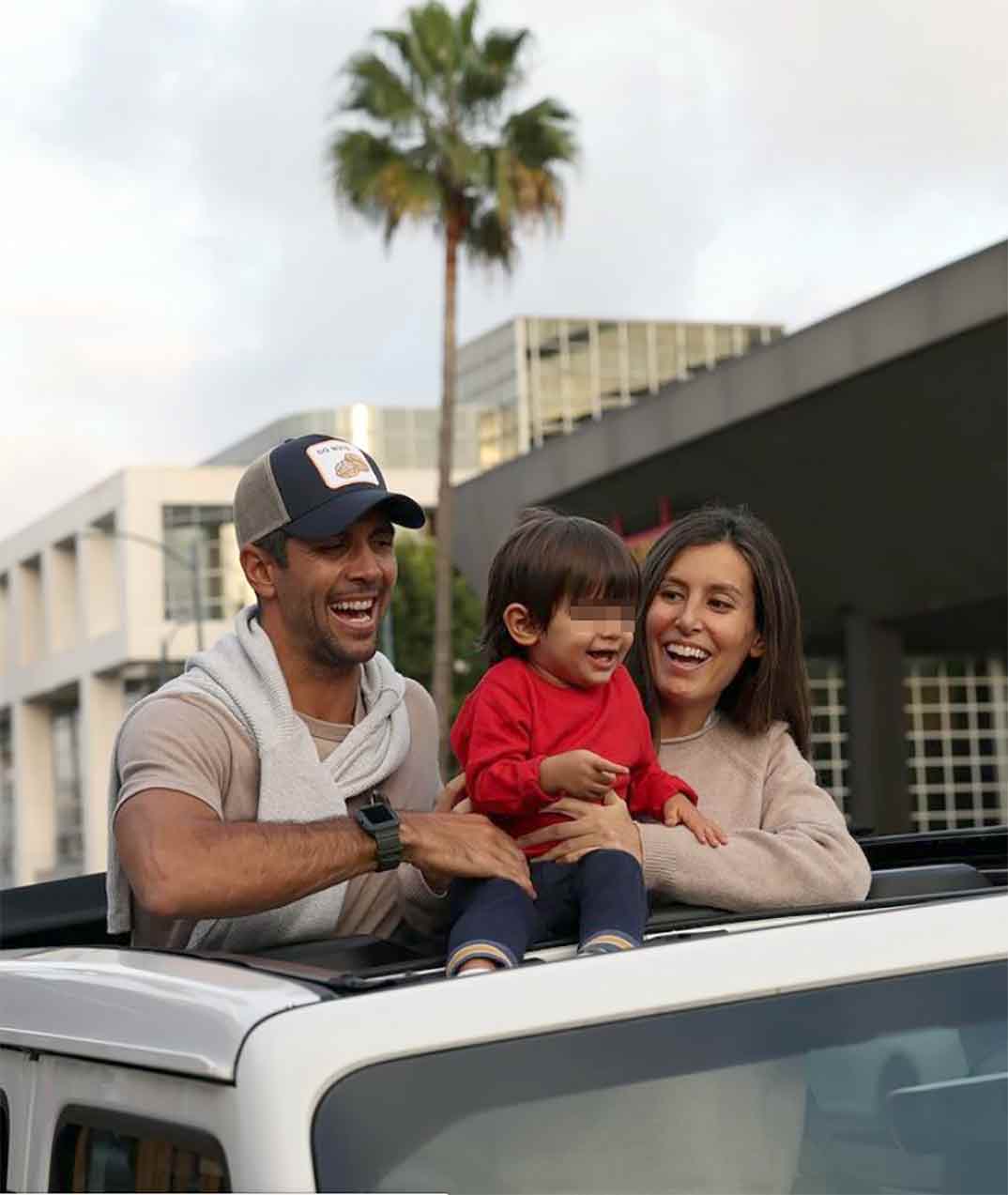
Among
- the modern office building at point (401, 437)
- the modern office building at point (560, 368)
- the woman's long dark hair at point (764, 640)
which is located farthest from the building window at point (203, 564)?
the woman's long dark hair at point (764, 640)

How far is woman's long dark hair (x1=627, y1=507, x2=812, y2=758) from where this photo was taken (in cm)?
374

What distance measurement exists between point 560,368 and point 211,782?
8604cm

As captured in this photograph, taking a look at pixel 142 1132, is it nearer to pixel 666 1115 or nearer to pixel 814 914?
pixel 666 1115

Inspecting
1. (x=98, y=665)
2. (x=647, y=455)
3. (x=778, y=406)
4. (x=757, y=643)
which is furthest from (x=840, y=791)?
(x=757, y=643)

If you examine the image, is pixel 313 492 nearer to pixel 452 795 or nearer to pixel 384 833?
pixel 452 795

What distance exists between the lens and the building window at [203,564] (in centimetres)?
7188

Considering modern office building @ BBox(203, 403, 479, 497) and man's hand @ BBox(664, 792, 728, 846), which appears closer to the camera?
man's hand @ BBox(664, 792, 728, 846)

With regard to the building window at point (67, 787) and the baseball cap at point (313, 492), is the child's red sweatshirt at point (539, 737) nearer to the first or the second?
the baseball cap at point (313, 492)

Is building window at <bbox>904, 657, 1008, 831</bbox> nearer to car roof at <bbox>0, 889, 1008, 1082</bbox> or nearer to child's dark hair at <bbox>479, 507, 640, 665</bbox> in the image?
child's dark hair at <bbox>479, 507, 640, 665</bbox>

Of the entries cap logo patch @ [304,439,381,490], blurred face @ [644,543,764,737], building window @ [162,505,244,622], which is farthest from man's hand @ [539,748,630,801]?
building window @ [162,505,244,622]

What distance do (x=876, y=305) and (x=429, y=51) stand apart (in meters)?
10.2

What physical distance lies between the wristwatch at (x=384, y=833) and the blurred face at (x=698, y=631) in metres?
0.67

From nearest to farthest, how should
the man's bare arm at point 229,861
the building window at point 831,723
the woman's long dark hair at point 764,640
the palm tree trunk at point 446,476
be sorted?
the man's bare arm at point 229,861
the woman's long dark hair at point 764,640
the palm tree trunk at point 446,476
the building window at point 831,723

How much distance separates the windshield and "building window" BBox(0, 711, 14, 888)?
83141 mm
